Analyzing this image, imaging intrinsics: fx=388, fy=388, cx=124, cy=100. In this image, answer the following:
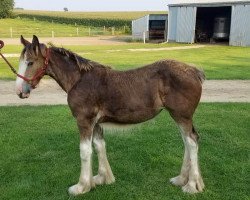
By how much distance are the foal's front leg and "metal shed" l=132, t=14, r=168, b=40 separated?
1639 inches

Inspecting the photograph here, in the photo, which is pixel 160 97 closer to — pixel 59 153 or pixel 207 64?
pixel 59 153

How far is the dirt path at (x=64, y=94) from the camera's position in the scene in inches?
511

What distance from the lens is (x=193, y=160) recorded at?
5863 millimetres

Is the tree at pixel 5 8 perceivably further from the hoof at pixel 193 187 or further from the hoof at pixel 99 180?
the hoof at pixel 193 187

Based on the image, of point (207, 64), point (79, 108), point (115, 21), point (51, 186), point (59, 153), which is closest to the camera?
Result: point (79, 108)

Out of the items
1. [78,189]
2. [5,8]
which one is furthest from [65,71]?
[5,8]

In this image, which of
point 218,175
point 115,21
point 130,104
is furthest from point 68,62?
point 115,21

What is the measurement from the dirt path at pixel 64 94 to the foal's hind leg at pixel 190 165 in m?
7.02

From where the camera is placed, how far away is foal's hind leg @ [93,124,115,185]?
623 cm

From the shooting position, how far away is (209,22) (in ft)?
150

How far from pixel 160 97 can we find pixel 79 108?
120 centimetres

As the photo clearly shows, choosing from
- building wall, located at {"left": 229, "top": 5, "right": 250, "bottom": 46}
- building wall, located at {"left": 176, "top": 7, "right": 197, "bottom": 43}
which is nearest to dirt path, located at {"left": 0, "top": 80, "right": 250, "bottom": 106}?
building wall, located at {"left": 229, "top": 5, "right": 250, "bottom": 46}

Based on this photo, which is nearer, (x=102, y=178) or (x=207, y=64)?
(x=102, y=178)

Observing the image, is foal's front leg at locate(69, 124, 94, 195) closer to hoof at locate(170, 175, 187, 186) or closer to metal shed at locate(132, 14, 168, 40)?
hoof at locate(170, 175, 187, 186)
